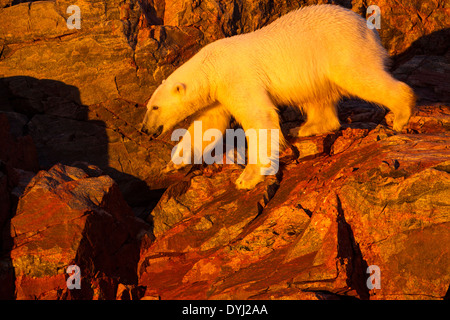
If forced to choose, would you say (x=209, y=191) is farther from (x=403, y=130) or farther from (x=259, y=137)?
(x=403, y=130)

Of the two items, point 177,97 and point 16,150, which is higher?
point 177,97

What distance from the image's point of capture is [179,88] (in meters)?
6.78

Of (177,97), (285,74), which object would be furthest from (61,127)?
(285,74)

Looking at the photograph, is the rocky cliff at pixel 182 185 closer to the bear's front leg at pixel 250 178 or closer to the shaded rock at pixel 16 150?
the shaded rock at pixel 16 150

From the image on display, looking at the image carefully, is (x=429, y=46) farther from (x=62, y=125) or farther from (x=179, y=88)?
(x=62, y=125)

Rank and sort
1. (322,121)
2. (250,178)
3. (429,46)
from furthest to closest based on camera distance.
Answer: (429,46), (322,121), (250,178)

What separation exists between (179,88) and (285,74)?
5.08ft

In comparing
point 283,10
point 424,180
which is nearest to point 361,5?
point 283,10

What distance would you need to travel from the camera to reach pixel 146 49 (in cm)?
841

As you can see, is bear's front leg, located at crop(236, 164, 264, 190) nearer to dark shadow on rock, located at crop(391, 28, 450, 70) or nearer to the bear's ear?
the bear's ear

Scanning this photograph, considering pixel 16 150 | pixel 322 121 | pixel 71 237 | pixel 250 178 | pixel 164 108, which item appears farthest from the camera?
pixel 322 121

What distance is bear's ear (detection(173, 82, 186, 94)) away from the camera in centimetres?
676

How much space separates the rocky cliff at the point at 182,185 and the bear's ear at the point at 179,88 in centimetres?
126

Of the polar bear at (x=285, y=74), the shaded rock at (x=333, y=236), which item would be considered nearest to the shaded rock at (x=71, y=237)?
the shaded rock at (x=333, y=236)
